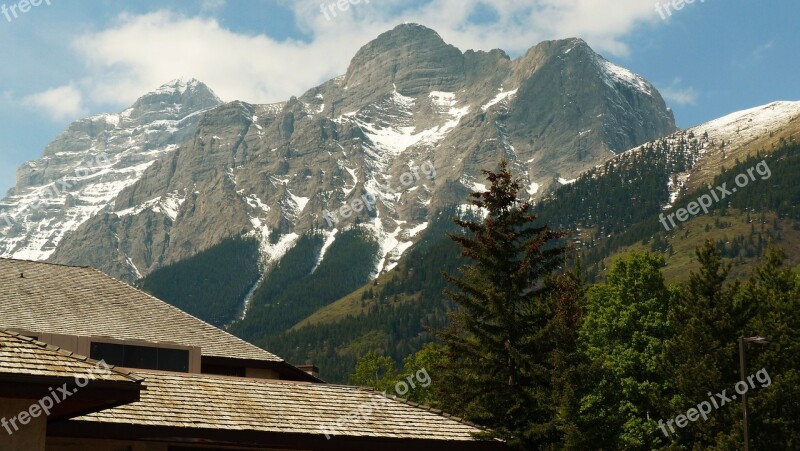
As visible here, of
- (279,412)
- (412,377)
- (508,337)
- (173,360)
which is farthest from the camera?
(412,377)

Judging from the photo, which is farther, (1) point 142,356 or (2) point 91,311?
(2) point 91,311

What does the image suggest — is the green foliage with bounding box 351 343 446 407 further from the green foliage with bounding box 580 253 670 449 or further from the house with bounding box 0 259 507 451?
the house with bounding box 0 259 507 451

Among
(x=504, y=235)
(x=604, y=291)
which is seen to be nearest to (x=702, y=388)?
(x=504, y=235)

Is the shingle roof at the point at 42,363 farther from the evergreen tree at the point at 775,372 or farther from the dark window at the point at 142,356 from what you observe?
the evergreen tree at the point at 775,372

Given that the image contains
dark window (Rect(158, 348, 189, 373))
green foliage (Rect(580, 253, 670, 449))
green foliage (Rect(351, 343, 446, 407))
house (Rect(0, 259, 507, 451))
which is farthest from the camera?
green foliage (Rect(351, 343, 446, 407))

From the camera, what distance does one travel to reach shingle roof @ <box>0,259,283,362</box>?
135ft

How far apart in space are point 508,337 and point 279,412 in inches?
641

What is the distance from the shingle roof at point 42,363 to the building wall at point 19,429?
23.2 inches

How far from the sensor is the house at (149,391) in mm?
18578

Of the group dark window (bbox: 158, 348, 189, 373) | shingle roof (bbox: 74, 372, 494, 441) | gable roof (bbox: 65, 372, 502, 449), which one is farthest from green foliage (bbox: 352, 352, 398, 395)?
gable roof (bbox: 65, 372, 502, 449)

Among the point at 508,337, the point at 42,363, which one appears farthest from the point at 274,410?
the point at 508,337

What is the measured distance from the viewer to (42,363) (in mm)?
18562

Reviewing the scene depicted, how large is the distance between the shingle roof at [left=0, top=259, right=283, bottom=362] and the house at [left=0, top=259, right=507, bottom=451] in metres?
0.07

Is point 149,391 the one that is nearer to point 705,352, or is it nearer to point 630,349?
point 705,352
